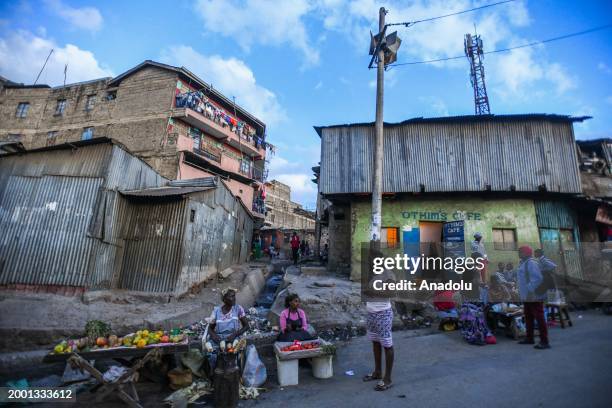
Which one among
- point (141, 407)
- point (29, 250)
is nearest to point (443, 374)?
point (141, 407)

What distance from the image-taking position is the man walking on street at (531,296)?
5975 millimetres

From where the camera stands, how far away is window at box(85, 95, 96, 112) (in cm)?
2409

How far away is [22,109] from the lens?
2516 cm

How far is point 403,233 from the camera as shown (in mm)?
13250

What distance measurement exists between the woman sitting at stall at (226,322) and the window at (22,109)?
32261 millimetres

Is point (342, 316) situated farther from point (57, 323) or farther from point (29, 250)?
point (29, 250)

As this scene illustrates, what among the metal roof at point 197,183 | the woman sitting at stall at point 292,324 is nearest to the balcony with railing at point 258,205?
the metal roof at point 197,183

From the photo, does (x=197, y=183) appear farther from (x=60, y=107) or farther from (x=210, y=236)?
(x=60, y=107)

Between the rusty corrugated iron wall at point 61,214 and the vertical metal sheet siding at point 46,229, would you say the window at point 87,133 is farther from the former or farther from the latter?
the vertical metal sheet siding at point 46,229

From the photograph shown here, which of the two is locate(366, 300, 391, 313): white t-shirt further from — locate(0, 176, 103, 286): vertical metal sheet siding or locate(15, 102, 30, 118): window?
locate(15, 102, 30, 118): window

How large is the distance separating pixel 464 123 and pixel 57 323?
17267 mm

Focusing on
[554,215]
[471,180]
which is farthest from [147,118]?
[554,215]

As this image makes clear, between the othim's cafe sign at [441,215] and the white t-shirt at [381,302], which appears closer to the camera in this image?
the white t-shirt at [381,302]

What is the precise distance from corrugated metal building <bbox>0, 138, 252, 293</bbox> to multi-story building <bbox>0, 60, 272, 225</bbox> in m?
10.6
